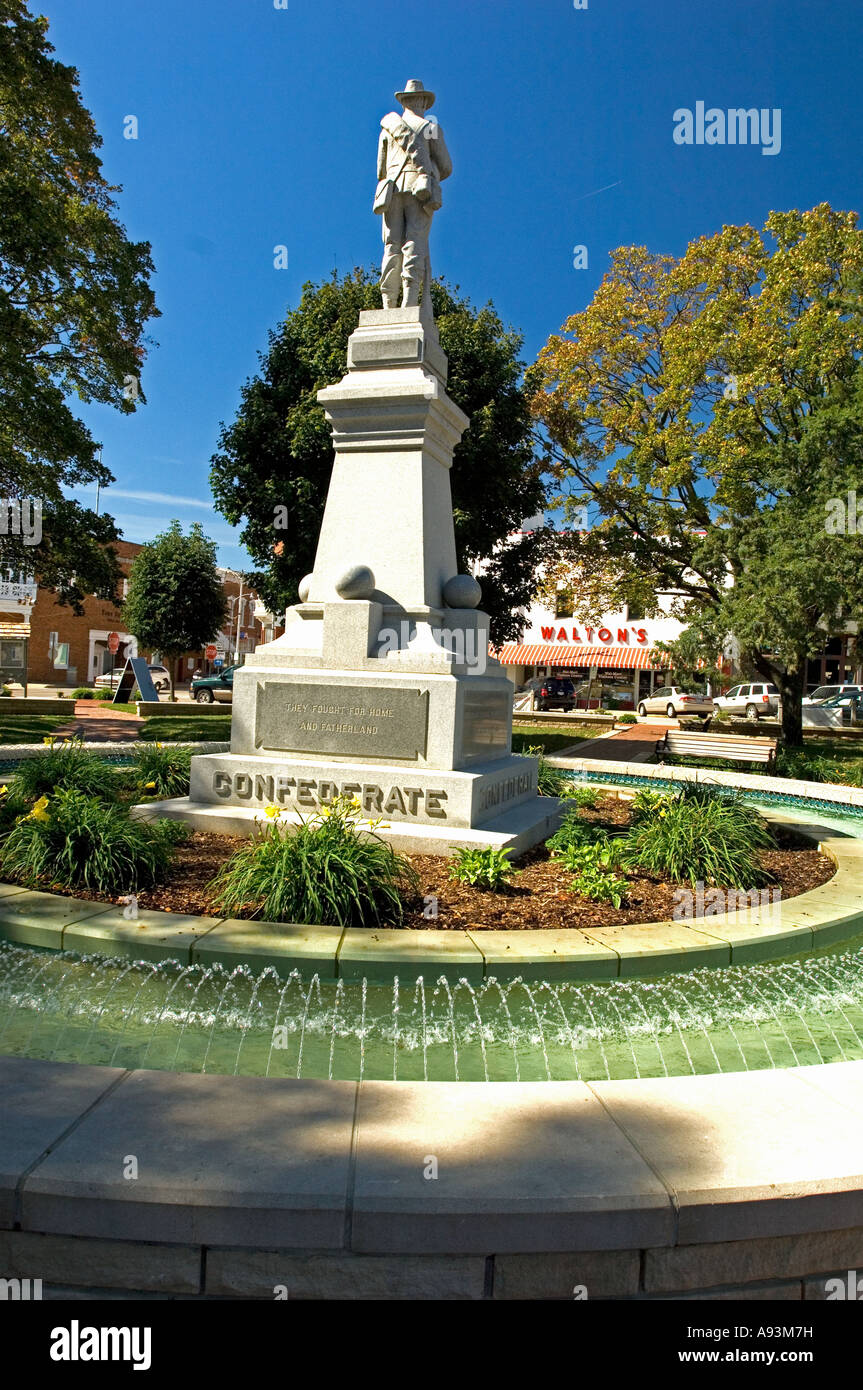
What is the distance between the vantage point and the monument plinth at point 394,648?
6859 millimetres

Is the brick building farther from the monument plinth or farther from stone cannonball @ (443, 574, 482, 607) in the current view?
stone cannonball @ (443, 574, 482, 607)

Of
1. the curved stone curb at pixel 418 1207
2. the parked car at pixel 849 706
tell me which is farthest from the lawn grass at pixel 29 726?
the parked car at pixel 849 706

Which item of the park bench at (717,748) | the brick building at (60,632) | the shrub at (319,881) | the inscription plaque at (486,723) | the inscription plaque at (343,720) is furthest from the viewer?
the brick building at (60,632)

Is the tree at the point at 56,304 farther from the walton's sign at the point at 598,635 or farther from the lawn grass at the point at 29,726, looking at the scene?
the walton's sign at the point at 598,635

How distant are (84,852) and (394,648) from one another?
2.99m

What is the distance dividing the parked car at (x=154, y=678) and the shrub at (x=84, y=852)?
37.4 metres

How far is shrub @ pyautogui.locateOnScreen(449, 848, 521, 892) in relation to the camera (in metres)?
5.62

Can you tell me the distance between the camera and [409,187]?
8.15 meters

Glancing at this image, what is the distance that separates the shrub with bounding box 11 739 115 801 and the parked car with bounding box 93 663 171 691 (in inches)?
1390

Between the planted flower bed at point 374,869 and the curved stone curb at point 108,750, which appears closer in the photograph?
the planted flower bed at point 374,869

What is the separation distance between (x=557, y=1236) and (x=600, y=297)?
75.9 ft

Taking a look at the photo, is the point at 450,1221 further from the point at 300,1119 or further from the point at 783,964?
the point at 783,964

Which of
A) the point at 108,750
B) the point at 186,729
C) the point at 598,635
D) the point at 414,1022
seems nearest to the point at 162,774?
the point at 108,750
